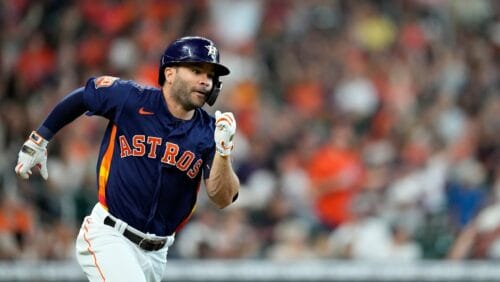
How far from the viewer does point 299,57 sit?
13109 mm

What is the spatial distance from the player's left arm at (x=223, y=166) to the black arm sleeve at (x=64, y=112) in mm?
834

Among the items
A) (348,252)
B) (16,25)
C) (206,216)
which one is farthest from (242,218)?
(16,25)

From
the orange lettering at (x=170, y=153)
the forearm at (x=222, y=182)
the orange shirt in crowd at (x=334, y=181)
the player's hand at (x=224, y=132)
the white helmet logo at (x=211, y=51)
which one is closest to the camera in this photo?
the player's hand at (x=224, y=132)

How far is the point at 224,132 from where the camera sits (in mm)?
5594

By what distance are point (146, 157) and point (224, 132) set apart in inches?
22.7

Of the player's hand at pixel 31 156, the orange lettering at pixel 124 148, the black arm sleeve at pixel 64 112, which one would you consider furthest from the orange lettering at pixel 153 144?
the player's hand at pixel 31 156

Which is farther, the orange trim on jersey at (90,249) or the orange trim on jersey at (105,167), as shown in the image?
the orange trim on jersey at (105,167)

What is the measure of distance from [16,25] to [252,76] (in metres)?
2.67

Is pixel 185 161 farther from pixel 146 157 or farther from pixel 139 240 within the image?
pixel 139 240

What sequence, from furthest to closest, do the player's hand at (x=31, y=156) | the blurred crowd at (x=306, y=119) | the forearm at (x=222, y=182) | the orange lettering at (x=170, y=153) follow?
the blurred crowd at (x=306, y=119), the player's hand at (x=31, y=156), the orange lettering at (x=170, y=153), the forearm at (x=222, y=182)

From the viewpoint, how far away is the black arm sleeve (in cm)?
612

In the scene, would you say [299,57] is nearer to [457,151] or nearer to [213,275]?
[457,151]

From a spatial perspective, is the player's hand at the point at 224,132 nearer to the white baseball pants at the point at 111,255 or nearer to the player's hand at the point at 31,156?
the white baseball pants at the point at 111,255

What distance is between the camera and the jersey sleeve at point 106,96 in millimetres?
6047
